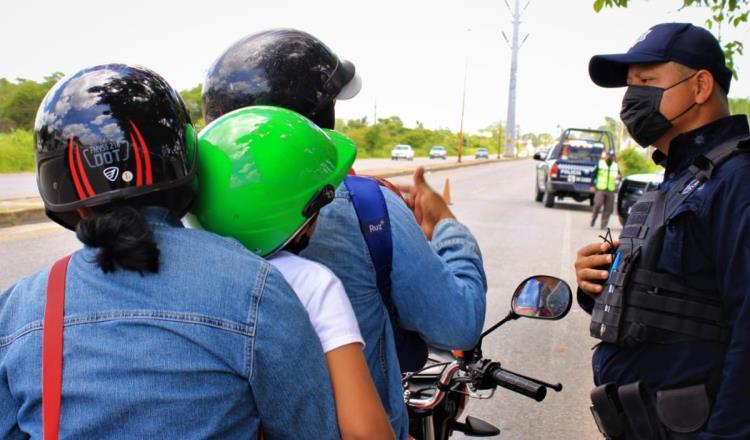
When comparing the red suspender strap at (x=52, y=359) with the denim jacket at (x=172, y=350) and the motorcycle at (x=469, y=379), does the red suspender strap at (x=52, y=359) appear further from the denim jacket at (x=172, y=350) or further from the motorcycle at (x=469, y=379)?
the motorcycle at (x=469, y=379)

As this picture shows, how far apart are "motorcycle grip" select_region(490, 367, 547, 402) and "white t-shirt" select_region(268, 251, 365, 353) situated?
92 centimetres

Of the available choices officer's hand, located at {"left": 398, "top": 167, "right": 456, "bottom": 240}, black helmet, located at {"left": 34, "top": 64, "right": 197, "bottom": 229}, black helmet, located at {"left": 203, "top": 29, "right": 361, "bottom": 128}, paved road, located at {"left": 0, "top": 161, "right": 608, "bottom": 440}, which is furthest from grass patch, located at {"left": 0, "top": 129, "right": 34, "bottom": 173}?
black helmet, located at {"left": 34, "top": 64, "right": 197, "bottom": 229}

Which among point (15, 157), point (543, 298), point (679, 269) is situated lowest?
point (15, 157)

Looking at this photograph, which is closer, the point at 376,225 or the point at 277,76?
the point at 376,225

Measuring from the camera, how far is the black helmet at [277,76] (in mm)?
1670

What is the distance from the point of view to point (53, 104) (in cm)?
126

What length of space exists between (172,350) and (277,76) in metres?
0.77

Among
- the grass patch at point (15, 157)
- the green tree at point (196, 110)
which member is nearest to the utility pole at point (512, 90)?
the grass patch at point (15, 157)

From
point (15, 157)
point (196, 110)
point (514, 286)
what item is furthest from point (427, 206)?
point (15, 157)

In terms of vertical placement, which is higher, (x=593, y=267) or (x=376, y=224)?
(x=376, y=224)

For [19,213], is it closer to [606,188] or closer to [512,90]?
[606,188]

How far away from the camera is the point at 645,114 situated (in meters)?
2.20

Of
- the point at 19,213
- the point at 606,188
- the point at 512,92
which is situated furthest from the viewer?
the point at 512,92

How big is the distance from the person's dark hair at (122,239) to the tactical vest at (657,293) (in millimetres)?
1310
